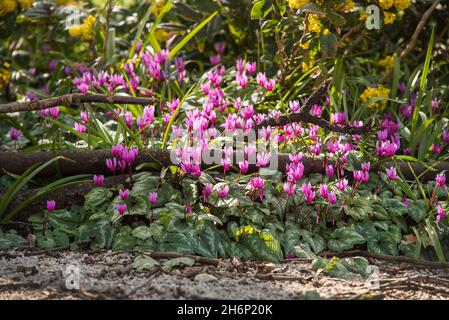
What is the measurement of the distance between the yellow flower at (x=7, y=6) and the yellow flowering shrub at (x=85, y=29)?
491 millimetres

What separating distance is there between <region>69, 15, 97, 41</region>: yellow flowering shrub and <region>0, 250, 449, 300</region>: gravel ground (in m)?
2.24

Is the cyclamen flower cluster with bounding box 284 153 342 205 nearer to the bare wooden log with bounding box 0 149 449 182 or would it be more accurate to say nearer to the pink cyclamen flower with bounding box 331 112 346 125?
the bare wooden log with bounding box 0 149 449 182

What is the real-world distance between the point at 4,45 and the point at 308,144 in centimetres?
343

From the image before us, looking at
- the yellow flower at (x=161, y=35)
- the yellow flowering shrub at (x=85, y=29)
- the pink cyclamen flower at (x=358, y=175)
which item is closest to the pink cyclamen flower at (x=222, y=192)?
the pink cyclamen flower at (x=358, y=175)

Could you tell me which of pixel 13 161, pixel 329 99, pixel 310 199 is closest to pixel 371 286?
pixel 310 199

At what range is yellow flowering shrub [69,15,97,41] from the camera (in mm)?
5098

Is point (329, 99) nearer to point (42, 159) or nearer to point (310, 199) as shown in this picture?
point (310, 199)

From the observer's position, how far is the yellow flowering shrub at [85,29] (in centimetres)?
510

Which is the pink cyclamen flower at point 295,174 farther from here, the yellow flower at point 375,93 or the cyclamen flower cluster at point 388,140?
the yellow flower at point 375,93

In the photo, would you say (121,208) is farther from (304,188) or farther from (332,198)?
(332,198)

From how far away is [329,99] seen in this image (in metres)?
4.46

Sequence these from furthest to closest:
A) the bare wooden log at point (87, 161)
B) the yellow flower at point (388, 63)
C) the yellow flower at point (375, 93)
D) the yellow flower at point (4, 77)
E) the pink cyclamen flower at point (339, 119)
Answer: the yellow flower at point (4, 77), the yellow flower at point (388, 63), the yellow flower at point (375, 93), the pink cyclamen flower at point (339, 119), the bare wooden log at point (87, 161)

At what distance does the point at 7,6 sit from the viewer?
520cm

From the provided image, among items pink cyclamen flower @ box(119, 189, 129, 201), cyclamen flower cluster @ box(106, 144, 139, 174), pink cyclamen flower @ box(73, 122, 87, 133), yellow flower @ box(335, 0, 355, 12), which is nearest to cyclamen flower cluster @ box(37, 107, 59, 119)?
pink cyclamen flower @ box(73, 122, 87, 133)
